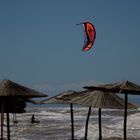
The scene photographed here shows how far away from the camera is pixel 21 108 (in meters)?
16.3

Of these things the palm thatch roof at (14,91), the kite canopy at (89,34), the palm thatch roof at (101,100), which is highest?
the kite canopy at (89,34)

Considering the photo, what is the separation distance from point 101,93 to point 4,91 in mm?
4457

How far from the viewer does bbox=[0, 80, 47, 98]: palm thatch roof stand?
1491 centimetres

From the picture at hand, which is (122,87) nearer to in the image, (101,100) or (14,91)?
(101,100)

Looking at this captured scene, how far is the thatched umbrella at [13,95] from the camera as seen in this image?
1498 centimetres

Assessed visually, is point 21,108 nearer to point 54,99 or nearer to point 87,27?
point 87,27

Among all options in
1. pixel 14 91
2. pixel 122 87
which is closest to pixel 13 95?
pixel 14 91

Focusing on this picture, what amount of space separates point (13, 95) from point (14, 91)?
21 centimetres

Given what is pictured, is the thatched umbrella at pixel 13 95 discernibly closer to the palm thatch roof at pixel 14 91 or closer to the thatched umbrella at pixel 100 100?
the palm thatch roof at pixel 14 91

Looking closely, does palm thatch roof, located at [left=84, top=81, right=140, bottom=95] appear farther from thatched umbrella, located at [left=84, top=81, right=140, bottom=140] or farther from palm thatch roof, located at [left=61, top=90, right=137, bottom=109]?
palm thatch roof, located at [left=61, top=90, right=137, bottom=109]

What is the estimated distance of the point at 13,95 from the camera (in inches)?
585

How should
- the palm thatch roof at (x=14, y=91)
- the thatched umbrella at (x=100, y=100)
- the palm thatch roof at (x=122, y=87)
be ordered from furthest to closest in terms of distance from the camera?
the thatched umbrella at (x=100, y=100)
the palm thatch roof at (x=14, y=91)
the palm thatch roof at (x=122, y=87)

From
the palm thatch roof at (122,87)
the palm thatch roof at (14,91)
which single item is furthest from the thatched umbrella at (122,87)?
the palm thatch roof at (14,91)

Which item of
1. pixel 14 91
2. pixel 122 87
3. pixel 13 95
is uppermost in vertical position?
pixel 122 87
